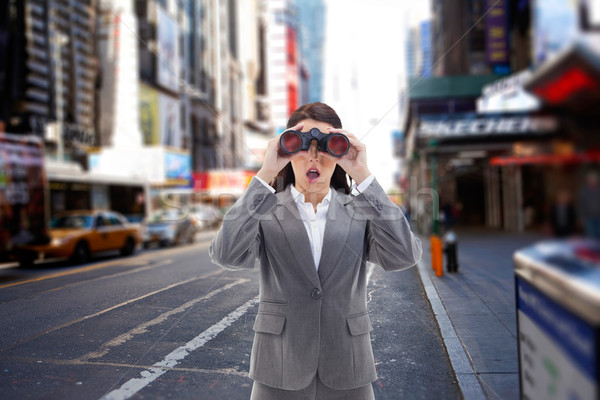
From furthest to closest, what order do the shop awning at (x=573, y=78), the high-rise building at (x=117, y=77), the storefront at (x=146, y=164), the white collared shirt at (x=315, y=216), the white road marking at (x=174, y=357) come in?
the high-rise building at (x=117, y=77) < the storefront at (x=146, y=164) < the white road marking at (x=174, y=357) < the white collared shirt at (x=315, y=216) < the shop awning at (x=573, y=78)

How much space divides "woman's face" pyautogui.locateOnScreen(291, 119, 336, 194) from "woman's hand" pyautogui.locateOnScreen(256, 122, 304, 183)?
0.19 feet

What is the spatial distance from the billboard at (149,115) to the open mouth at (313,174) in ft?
119

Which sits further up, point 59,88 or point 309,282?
point 59,88

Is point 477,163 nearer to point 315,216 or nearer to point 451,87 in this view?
point 451,87

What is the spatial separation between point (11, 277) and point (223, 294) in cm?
164

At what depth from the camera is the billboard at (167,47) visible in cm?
3678

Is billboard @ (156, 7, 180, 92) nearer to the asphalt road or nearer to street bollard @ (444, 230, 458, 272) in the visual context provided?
street bollard @ (444, 230, 458, 272)

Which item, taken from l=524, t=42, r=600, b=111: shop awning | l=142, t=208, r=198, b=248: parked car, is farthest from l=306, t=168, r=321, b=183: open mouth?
l=142, t=208, r=198, b=248: parked car

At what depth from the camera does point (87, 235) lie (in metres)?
12.6

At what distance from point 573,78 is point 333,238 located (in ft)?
3.58

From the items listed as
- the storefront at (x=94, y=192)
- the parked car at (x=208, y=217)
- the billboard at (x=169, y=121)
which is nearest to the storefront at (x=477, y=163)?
the parked car at (x=208, y=217)

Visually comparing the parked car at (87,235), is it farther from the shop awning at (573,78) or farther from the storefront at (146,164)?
the storefront at (146,164)

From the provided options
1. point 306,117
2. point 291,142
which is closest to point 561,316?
point 291,142

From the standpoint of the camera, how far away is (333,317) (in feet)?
A: 6.11
